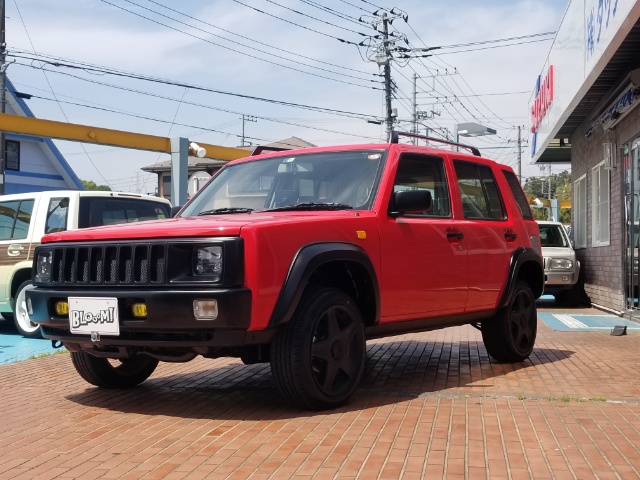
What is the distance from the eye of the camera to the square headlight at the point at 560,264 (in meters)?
16.6

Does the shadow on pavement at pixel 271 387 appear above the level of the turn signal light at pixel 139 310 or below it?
below

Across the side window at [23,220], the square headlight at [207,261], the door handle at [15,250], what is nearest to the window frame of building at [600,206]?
the side window at [23,220]

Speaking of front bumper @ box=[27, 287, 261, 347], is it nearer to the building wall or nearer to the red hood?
the red hood

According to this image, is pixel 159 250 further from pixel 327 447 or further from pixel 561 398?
pixel 561 398

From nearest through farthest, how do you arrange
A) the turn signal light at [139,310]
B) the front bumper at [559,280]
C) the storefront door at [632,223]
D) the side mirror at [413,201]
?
1. the turn signal light at [139,310]
2. the side mirror at [413,201]
3. the storefront door at [632,223]
4. the front bumper at [559,280]

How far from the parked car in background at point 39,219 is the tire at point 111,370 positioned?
434 cm

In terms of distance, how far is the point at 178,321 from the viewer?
17.0 ft

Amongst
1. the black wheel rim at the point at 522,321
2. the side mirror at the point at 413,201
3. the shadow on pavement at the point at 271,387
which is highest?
the side mirror at the point at 413,201

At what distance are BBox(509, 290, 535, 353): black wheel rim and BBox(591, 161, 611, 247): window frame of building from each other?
735 centimetres

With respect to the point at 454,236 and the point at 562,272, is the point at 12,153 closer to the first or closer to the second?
the point at 562,272

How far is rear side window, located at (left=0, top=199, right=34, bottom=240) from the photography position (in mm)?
11250

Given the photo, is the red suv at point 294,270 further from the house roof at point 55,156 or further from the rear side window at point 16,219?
the house roof at point 55,156

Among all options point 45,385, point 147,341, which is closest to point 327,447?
point 147,341

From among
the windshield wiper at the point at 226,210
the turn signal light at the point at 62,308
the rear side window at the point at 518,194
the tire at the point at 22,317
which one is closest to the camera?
the turn signal light at the point at 62,308
